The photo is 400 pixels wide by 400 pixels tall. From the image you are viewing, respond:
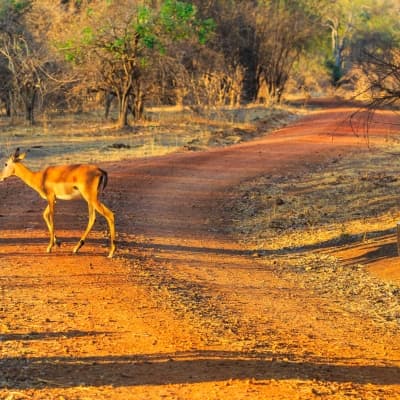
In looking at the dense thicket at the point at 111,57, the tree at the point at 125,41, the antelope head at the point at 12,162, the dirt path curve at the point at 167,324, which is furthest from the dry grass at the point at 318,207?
the tree at the point at 125,41

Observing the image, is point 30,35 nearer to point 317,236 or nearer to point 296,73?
point 317,236

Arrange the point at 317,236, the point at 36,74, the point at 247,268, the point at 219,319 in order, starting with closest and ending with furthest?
the point at 219,319 < the point at 247,268 < the point at 317,236 < the point at 36,74

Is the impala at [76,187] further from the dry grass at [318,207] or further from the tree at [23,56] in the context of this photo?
the tree at [23,56]

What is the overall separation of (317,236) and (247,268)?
2247mm

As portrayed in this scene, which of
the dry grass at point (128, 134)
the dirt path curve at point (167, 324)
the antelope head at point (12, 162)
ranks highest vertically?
the antelope head at point (12, 162)

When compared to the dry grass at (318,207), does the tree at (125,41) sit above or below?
above

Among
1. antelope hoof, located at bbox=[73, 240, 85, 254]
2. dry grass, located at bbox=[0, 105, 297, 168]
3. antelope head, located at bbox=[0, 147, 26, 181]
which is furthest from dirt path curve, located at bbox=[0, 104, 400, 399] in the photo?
dry grass, located at bbox=[0, 105, 297, 168]

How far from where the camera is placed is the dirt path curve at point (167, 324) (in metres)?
5.41

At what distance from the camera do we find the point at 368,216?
12.4 m

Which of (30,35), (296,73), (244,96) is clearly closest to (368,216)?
(30,35)

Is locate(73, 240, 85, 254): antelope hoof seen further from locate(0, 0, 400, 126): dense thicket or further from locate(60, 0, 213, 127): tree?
locate(60, 0, 213, 127): tree

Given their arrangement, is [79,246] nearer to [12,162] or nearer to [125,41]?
[12,162]

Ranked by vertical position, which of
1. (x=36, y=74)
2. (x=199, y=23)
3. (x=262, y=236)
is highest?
(x=199, y=23)

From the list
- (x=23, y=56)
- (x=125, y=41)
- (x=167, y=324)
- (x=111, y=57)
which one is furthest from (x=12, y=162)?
(x=23, y=56)
